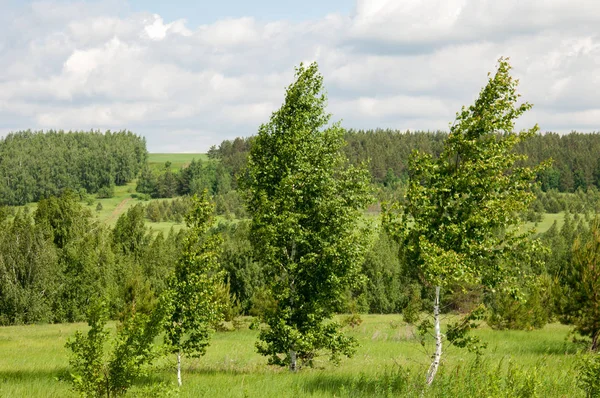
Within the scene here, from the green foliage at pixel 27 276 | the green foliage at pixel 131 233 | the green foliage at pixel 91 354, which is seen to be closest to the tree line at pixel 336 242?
the green foliage at pixel 91 354

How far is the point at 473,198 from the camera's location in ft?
46.6

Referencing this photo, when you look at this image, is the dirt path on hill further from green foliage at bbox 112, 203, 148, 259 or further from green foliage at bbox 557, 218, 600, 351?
green foliage at bbox 557, 218, 600, 351

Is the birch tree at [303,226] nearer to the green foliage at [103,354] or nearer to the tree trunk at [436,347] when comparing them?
the tree trunk at [436,347]

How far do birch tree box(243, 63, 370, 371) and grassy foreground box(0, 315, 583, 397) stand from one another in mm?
1527

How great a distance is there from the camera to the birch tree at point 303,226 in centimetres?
1900

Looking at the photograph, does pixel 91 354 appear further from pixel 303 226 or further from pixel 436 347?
pixel 303 226

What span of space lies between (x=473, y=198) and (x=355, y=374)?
7264 mm

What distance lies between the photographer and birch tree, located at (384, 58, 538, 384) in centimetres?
1383

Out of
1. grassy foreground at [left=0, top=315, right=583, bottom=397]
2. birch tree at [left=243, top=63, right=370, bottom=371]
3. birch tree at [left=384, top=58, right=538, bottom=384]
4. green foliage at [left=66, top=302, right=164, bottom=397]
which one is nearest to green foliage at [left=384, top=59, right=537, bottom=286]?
birch tree at [left=384, top=58, right=538, bottom=384]

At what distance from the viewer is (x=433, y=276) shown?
523 inches

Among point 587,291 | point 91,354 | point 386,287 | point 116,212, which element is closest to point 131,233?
point 386,287

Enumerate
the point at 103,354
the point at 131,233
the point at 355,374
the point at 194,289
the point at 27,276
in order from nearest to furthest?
the point at 103,354
the point at 355,374
the point at 194,289
the point at 27,276
the point at 131,233

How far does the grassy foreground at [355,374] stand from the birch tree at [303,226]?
5.01 ft

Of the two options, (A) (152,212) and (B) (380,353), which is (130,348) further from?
(A) (152,212)
